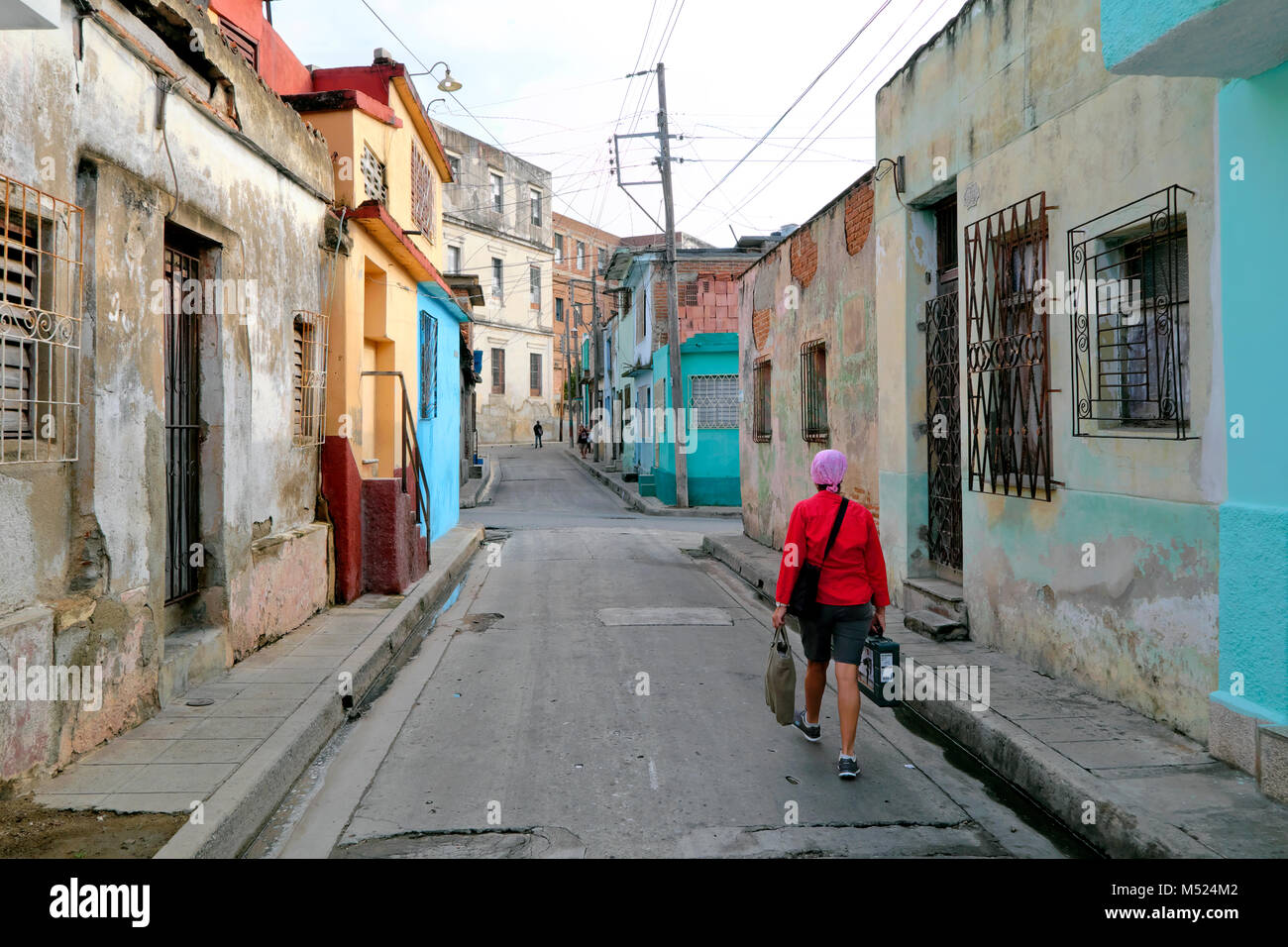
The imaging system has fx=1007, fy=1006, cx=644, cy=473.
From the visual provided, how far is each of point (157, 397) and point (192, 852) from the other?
121 inches

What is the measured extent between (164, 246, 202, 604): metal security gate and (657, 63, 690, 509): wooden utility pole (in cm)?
1718

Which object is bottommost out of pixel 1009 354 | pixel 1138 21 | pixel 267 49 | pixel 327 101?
pixel 1009 354

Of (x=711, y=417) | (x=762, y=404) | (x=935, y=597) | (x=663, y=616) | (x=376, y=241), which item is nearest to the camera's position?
(x=935, y=597)

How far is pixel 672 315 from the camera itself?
931 inches

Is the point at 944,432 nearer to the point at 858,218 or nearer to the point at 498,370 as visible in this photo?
the point at 858,218

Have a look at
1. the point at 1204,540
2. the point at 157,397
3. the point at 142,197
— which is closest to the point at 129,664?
the point at 157,397

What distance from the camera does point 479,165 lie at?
45500 millimetres

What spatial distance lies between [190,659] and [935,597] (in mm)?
5739

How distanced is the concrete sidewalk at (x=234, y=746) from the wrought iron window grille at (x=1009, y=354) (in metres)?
4.89

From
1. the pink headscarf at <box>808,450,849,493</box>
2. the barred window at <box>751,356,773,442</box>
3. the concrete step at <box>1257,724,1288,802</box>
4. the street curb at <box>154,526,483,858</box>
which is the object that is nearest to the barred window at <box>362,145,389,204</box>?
the street curb at <box>154,526,483,858</box>

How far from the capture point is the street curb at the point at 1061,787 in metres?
4.04

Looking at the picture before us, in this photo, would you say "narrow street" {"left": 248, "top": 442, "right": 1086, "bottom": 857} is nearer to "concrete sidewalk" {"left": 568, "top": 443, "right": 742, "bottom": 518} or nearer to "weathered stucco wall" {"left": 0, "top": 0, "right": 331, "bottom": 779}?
"weathered stucco wall" {"left": 0, "top": 0, "right": 331, "bottom": 779}

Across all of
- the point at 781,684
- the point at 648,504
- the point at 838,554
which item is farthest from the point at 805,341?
the point at 648,504

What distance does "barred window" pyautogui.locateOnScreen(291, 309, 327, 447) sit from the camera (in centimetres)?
903
